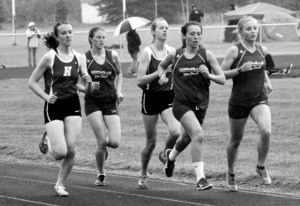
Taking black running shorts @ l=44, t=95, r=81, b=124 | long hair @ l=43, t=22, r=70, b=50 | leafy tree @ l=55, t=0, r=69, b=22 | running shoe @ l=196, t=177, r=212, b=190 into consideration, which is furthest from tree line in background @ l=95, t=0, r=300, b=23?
running shoe @ l=196, t=177, r=212, b=190

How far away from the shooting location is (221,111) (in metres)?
20.4

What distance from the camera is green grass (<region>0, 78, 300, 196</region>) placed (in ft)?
41.6

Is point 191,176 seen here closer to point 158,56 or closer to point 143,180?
point 143,180

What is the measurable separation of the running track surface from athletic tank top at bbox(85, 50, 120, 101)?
1219 millimetres

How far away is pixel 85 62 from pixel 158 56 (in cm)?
93

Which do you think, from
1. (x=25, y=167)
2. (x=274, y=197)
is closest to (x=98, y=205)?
(x=274, y=197)

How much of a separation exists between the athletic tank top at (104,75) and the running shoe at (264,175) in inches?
81.2

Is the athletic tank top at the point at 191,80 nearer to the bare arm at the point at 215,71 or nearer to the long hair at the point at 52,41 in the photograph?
the bare arm at the point at 215,71

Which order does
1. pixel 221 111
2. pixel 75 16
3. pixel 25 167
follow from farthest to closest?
pixel 75 16, pixel 221 111, pixel 25 167

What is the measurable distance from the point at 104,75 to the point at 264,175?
238 centimetres

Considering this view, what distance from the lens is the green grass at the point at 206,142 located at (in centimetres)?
1268

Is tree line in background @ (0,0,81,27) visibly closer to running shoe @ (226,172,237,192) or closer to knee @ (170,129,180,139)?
knee @ (170,129,180,139)

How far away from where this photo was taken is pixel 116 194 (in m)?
11.4

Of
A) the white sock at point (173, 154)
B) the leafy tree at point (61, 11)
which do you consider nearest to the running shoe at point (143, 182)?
the white sock at point (173, 154)
